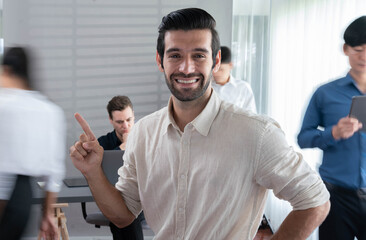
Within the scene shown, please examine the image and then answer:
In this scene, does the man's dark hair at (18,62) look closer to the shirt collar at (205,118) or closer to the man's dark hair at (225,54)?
the shirt collar at (205,118)

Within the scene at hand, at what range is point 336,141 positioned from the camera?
2.47 m

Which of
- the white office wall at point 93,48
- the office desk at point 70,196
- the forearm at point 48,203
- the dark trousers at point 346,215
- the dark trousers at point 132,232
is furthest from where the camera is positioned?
the white office wall at point 93,48

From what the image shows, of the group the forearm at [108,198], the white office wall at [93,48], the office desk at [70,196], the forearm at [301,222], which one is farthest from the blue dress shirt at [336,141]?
the white office wall at [93,48]

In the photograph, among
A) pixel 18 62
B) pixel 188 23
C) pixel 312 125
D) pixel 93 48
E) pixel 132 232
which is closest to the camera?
pixel 188 23

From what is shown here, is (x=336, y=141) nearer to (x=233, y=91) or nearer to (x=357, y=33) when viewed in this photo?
(x=357, y=33)

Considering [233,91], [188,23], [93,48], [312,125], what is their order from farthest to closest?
[93,48] < [233,91] < [312,125] < [188,23]

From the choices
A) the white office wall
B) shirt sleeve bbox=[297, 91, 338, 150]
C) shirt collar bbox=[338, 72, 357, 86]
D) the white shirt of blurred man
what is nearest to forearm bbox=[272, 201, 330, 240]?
shirt sleeve bbox=[297, 91, 338, 150]

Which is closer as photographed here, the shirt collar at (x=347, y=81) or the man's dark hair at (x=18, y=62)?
the shirt collar at (x=347, y=81)

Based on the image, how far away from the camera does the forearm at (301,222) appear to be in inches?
59.1

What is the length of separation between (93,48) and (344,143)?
3.44 meters

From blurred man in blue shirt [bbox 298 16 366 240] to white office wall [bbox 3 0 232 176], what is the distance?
304 centimetres

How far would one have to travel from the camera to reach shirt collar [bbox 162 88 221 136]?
154cm

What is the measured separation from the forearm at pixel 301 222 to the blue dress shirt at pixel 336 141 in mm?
972

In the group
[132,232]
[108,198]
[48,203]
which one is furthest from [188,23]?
[132,232]
